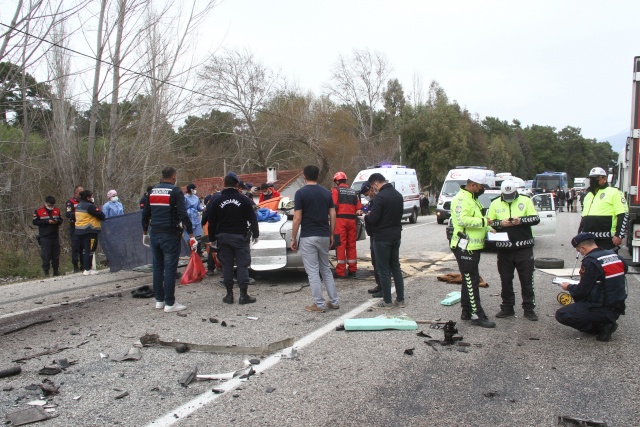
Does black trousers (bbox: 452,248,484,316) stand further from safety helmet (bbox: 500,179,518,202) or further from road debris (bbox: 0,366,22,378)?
road debris (bbox: 0,366,22,378)

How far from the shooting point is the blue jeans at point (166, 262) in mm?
6840

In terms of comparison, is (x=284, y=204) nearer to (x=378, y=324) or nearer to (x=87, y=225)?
Result: (x=87, y=225)

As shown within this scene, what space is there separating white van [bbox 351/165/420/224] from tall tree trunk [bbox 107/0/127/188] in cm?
1012

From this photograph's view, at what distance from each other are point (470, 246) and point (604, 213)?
2.30 metres

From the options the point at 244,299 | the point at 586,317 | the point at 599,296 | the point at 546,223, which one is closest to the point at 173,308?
the point at 244,299

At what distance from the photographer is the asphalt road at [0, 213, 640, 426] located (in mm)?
3703

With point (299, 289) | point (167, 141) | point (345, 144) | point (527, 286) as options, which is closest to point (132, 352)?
point (299, 289)

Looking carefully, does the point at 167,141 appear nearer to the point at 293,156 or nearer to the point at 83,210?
the point at 83,210

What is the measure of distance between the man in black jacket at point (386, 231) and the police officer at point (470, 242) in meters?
0.85

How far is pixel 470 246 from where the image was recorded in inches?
240

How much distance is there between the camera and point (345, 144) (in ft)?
147

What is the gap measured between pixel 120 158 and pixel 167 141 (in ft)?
6.44

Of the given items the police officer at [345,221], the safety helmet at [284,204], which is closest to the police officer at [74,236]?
the safety helmet at [284,204]

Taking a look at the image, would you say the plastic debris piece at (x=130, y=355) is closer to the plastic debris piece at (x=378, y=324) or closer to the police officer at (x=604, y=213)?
the plastic debris piece at (x=378, y=324)
